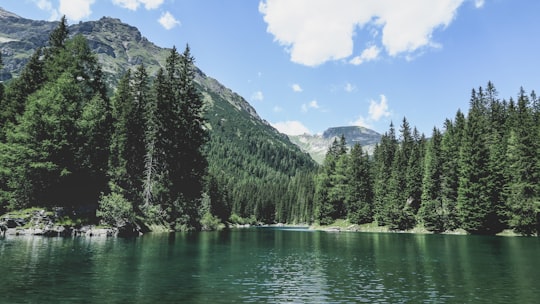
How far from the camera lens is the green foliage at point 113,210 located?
192 ft

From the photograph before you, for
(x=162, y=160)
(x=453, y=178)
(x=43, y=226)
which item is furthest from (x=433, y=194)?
(x=43, y=226)

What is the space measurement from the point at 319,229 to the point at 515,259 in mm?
85446

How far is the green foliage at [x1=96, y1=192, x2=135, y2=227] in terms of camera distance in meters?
58.5

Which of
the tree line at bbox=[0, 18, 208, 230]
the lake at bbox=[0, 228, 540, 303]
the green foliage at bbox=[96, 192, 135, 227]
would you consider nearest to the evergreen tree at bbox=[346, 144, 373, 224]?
the tree line at bbox=[0, 18, 208, 230]

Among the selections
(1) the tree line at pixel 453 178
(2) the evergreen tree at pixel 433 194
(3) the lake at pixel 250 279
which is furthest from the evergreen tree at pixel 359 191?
(3) the lake at pixel 250 279

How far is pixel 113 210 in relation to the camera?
58.9 m

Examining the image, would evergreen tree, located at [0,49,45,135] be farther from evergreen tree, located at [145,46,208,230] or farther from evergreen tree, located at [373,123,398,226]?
evergreen tree, located at [373,123,398,226]

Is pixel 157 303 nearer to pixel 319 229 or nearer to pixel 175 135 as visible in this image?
pixel 175 135

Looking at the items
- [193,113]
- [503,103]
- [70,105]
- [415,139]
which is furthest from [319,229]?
[70,105]

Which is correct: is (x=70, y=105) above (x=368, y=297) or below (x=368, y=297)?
above

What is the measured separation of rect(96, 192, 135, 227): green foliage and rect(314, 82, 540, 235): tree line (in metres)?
68.7

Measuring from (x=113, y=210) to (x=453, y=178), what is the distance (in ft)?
250

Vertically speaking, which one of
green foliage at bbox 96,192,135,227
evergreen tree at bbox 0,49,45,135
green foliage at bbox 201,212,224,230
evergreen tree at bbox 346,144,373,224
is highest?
evergreen tree at bbox 0,49,45,135

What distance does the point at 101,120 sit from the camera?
207 feet
